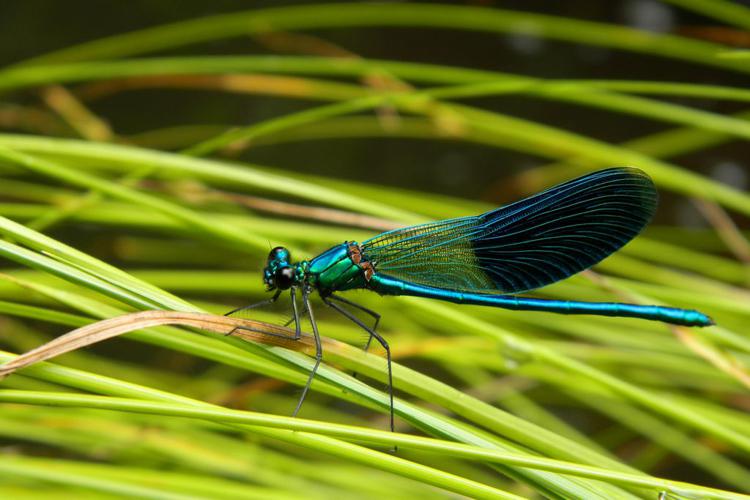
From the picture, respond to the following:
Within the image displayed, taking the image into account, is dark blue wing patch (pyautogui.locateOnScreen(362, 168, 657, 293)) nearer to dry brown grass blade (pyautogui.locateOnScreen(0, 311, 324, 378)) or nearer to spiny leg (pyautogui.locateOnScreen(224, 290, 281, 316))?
spiny leg (pyautogui.locateOnScreen(224, 290, 281, 316))

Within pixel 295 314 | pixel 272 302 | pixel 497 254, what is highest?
pixel 497 254

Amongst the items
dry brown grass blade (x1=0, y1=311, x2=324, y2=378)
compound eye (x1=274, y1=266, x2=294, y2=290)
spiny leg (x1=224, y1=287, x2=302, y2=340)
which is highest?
compound eye (x1=274, y1=266, x2=294, y2=290)

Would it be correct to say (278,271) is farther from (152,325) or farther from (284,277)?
(152,325)

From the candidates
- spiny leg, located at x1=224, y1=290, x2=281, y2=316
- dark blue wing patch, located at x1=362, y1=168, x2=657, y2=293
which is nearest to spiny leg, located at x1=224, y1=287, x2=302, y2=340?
spiny leg, located at x1=224, y1=290, x2=281, y2=316

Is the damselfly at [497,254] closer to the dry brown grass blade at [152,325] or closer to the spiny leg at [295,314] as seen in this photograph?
the spiny leg at [295,314]

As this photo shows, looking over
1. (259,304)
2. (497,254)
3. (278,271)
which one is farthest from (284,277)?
(497,254)

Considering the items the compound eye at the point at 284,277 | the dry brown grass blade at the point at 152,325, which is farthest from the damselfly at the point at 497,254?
the dry brown grass blade at the point at 152,325

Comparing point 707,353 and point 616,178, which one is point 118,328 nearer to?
point 616,178
